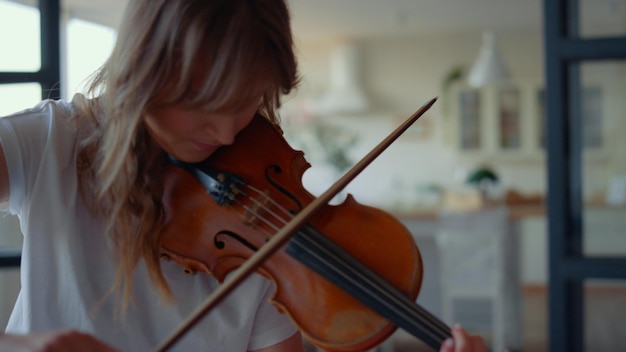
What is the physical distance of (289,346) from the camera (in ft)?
3.13

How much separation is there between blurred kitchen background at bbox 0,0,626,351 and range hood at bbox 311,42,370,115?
1cm

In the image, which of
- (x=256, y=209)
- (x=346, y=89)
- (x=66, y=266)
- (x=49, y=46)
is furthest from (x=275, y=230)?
(x=346, y=89)

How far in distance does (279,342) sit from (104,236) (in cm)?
26

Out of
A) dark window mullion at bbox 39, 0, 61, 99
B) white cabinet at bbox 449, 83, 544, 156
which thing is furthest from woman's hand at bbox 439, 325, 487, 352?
white cabinet at bbox 449, 83, 544, 156

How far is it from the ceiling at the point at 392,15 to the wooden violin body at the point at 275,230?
4232mm

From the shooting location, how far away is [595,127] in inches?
62.1

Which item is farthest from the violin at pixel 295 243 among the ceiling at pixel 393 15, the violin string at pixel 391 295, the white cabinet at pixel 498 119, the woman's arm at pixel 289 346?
the white cabinet at pixel 498 119

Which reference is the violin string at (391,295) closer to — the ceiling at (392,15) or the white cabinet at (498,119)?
the ceiling at (392,15)

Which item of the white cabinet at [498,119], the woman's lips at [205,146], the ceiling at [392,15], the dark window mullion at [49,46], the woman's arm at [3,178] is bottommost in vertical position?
the white cabinet at [498,119]

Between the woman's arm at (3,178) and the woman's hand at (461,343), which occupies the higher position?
the woman's arm at (3,178)

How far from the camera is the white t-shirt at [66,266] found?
821 mm

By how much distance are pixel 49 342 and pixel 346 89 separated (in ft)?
21.3

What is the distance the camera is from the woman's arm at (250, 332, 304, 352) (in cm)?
94

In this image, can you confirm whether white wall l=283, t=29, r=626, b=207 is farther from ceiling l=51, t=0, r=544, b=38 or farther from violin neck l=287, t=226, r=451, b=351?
violin neck l=287, t=226, r=451, b=351
